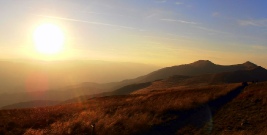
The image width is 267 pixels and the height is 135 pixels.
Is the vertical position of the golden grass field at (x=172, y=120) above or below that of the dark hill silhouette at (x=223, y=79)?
below

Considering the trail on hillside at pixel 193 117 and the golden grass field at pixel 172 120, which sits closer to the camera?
the golden grass field at pixel 172 120

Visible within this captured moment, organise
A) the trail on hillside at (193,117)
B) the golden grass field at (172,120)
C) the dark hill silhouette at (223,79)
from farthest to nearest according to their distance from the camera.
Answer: the dark hill silhouette at (223,79) → the trail on hillside at (193,117) → the golden grass field at (172,120)

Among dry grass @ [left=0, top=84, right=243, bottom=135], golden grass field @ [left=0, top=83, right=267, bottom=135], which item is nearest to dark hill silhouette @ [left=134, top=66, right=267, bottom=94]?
dry grass @ [left=0, top=84, right=243, bottom=135]

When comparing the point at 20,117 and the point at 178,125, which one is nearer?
the point at 178,125

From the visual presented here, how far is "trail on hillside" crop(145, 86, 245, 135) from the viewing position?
2492 cm

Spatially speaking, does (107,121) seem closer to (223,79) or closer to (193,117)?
(193,117)

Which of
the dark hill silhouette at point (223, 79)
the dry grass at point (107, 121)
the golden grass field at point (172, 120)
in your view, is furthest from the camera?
the dark hill silhouette at point (223, 79)

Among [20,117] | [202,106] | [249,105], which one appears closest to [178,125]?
[202,106]

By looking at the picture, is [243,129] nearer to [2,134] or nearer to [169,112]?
[169,112]

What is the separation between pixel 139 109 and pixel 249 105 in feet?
36.6

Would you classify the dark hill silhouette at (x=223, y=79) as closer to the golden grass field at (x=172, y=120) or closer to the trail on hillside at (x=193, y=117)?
the golden grass field at (x=172, y=120)

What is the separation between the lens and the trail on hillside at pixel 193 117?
24.9 metres

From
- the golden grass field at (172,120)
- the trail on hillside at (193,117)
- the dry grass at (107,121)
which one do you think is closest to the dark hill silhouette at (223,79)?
the dry grass at (107,121)

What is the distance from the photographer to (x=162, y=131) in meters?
24.8
